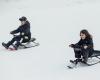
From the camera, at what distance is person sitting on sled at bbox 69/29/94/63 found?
363 inches

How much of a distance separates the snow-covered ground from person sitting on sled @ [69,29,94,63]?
10.7 inches

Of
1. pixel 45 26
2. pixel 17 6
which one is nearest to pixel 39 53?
pixel 45 26

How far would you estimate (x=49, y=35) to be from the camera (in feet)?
45.8

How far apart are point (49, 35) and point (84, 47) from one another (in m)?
4.88

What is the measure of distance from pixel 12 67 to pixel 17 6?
1355 cm

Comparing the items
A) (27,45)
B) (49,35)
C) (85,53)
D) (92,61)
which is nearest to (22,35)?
(27,45)

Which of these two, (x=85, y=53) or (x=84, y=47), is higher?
(x=84, y=47)

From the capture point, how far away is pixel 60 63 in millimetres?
9875

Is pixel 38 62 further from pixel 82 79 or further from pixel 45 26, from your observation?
pixel 45 26

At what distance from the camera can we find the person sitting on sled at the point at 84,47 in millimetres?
9219

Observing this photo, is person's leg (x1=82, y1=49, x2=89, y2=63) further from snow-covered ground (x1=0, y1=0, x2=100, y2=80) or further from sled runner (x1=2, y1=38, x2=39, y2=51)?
sled runner (x1=2, y1=38, x2=39, y2=51)

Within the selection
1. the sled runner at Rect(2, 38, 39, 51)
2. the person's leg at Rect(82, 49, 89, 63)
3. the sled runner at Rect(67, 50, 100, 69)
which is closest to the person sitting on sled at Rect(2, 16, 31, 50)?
the sled runner at Rect(2, 38, 39, 51)

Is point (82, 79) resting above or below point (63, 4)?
below

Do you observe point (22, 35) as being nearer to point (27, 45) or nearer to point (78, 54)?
point (27, 45)
